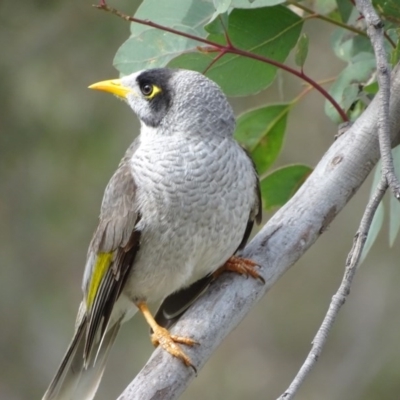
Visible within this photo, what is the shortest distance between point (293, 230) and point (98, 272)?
741 millimetres

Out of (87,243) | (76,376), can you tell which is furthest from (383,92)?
(87,243)

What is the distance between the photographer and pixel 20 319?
721 centimetres

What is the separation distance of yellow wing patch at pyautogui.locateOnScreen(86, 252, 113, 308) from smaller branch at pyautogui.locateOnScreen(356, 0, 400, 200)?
4.19ft

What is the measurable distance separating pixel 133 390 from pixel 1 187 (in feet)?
14.6

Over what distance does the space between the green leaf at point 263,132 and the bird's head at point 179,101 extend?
19 centimetres

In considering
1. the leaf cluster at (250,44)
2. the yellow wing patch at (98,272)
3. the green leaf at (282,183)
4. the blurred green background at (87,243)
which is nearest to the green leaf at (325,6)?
the leaf cluster at (250,44)

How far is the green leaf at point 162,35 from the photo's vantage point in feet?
9.69

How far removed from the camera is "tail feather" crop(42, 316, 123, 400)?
3.47 meters

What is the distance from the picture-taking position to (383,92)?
7.54 ft

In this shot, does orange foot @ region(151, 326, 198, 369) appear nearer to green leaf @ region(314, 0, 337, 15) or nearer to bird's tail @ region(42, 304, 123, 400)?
bird's tail @ region(42, 304, 123, 400)

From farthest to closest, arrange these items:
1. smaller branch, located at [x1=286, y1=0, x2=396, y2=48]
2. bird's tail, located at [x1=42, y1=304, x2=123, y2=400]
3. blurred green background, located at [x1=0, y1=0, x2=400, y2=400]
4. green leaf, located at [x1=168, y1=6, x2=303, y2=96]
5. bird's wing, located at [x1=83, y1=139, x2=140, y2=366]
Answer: blurred green background, located at [x1=0, y1=0, x2=400, y2=400], bird's tail, located at [x1=42, y1=304, x2=123, y2=400], bird's wing, located at [x1=83, y1=139, x2=140, y2=366], green leaf, located at [x1=168, y1=6, x2=303, y2=96], smaller branch, located at [x1=286, y1=0, x2=396, y2=48]

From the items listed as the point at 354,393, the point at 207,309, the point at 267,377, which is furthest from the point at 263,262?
the point at 267,377

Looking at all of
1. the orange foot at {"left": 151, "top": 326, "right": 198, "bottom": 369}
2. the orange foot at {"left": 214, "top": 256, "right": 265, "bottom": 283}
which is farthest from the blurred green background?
the orange foot at {"left": 151, "top": 326, "right": 198, "bottom": 369}

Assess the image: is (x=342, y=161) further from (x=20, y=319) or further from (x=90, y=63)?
(x=20, y=319)
